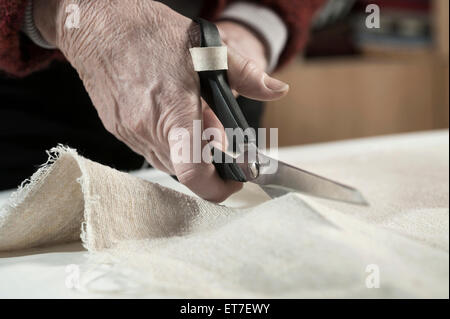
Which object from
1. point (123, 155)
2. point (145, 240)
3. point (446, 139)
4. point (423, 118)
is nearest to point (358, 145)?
point (446, 139)

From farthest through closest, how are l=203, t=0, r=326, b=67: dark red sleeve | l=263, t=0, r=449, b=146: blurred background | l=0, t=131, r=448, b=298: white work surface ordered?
l=263, t=0, r=449, b=146: blurred background, l=203, t=0, r=326, b=67: dark red sleeve, l=0, t=131, r=448, b=298: white work surface

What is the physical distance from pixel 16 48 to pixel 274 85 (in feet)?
0.70

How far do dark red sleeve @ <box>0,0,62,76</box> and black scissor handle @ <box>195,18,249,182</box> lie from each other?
5.5 inches

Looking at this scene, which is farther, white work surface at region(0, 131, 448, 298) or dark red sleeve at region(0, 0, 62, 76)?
dark red sleeve at region(0, 0, 62, 76)

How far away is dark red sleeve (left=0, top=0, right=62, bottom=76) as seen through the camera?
401mm

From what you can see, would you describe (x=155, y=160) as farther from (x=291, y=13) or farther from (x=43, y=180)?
(x=291, y=13)

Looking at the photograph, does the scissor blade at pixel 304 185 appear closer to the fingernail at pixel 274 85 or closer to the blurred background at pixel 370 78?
the fingernail at pixel 274 85

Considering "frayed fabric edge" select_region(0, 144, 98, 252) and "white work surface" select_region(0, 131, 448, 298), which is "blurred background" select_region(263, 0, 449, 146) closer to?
"white work surface" select_region(0, 131, 448, 298)

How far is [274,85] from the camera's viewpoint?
366 millimetres

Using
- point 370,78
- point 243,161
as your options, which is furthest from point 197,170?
point 370,78

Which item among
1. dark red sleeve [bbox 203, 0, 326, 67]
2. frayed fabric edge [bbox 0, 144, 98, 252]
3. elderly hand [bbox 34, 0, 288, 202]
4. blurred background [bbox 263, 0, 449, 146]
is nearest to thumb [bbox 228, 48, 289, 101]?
elderly hand [bbox 34, 0, 288, 202]

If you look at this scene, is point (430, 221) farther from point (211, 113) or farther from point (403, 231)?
point (211, 113)

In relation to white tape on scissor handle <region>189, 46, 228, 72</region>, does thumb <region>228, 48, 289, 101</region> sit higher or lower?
lower

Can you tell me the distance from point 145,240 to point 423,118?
4.45ft
